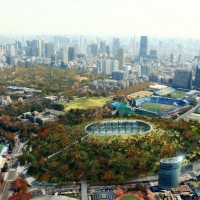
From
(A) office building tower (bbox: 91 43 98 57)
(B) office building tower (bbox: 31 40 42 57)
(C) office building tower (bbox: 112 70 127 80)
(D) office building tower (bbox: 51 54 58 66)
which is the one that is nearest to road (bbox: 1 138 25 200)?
(C) office building tower (bbox: 112 70 127 80)

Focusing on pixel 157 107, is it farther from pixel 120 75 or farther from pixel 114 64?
pixel 114 64

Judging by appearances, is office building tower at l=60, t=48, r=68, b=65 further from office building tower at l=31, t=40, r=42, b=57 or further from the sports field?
the sports field

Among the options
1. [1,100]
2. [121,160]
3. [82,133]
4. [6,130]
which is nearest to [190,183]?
[121,160]

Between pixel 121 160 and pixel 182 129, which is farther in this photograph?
pixel 182 129

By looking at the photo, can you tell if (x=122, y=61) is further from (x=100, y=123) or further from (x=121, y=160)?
(x=121, y=160)

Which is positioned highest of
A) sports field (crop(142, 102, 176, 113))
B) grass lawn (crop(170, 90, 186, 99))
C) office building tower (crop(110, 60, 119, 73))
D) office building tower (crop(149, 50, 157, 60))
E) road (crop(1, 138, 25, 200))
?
office building tower (crop(149, 50, 157, 60))

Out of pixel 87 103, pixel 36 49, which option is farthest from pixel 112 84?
pixel 36 49
